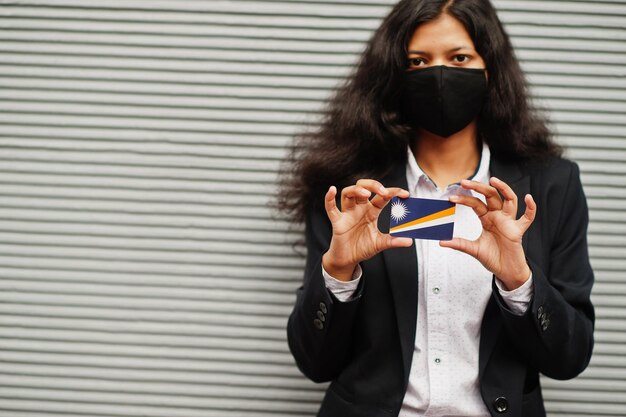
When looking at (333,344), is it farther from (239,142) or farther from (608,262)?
(608,262)

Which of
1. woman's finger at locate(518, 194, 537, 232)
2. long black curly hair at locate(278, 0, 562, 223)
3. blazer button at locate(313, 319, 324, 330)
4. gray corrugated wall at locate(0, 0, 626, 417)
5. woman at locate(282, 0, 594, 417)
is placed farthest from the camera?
gray corrugated wall at locate(0, 0, 626, 417)

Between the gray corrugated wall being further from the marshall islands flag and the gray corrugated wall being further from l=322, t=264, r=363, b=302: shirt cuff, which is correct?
the marshall islands flag

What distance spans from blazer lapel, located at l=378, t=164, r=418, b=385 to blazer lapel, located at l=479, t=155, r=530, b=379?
232 mm

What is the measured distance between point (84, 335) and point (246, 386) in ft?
2.72

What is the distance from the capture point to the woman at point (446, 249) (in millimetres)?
1675

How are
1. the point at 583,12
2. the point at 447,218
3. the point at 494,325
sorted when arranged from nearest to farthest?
1. the point at 447,218
2. the point at 494,325
3. the point at 583,12

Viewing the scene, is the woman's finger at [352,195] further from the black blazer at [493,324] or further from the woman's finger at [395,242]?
the black blazer at [493,324]

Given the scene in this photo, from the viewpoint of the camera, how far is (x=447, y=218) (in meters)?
1.64

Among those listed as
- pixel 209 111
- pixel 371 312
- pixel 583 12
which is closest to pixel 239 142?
pixel 209 111

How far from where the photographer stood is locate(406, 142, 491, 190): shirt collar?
6.29ft

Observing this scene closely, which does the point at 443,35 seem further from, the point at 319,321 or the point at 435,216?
the point at 319,321

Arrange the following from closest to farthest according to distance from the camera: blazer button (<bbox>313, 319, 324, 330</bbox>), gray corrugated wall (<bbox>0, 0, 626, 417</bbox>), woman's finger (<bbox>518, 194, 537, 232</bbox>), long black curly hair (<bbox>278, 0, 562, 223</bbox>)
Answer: woman's finger (<bbox>518, 194, 537, 232</bbox>)
blazer button (<bbox>313, 319, 324, 330</bbox>)
long black curly hair (<bbox>278, 0, 562, 223</bbox>)
gray corrugated wall (<bbox>0, 0, 626, 417</bbox>)

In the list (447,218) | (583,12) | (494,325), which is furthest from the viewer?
(583,12)

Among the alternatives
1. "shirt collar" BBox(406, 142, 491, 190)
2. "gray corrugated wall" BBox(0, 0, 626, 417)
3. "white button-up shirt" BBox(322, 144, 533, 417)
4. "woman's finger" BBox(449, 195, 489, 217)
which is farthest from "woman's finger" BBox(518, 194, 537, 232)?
"gray corrugated wall" BBox(0, 0, 626, 417)
